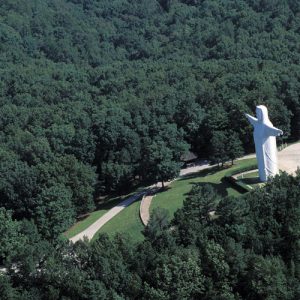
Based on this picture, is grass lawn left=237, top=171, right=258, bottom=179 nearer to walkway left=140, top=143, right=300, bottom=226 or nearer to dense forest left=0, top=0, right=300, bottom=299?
walkway left=140, top=143, right=300, bottom=226

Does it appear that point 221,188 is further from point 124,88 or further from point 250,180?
point 124,88

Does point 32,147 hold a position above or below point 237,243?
above

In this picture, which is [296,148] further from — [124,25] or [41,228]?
[124,25]

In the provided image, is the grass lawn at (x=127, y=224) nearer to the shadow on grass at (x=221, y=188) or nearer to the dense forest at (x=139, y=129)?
the dense forest at (x=139, y=129)

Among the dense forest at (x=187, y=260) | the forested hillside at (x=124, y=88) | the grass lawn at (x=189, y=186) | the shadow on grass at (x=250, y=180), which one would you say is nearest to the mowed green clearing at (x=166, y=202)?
the grass lawn at (x=189, y=186)

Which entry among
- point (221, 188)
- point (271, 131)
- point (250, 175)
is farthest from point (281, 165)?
point (271, 131)

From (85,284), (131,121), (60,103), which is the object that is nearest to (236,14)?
(60,103)
